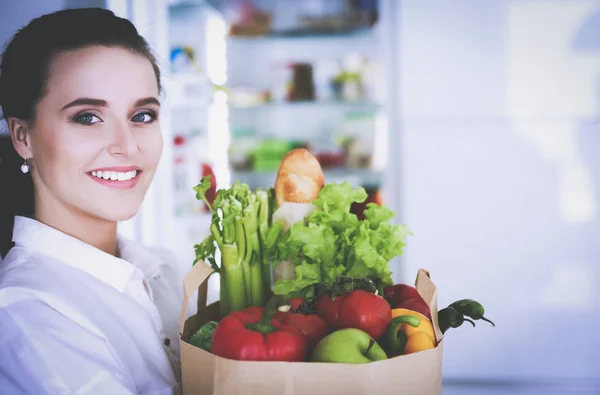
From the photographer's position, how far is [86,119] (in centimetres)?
97

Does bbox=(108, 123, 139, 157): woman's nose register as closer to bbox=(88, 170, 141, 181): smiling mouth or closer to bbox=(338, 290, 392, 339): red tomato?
bbox=(88, 170, 141, 181): smiling mouth

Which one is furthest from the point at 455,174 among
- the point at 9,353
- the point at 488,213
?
the point at 9,353

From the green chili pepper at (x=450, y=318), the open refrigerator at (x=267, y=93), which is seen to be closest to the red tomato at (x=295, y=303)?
the green chili pepper at (x=450, y=318)

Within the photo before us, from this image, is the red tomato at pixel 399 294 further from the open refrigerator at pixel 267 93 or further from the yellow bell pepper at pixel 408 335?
the open refrigerator at pixel 267 93

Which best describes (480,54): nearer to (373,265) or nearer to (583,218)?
(583,218)

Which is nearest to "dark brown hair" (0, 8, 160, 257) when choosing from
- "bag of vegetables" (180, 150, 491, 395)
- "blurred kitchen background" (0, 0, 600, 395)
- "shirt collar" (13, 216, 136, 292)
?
"shirt collar" (13, 216, 136, 292)

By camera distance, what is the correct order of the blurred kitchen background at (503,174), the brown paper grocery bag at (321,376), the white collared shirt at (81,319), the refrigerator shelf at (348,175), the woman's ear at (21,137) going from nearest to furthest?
1. the brown paper grocery bag at (321,376)
2. the white collared shirt at (81,319)
3. the woman's ear at (21,137)
4. the blurred kitchen background at (503,174)
5. the refrigerator shelf at (348,175)

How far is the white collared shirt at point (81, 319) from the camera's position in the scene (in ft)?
2.55

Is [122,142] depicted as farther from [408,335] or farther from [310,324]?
[408,335]

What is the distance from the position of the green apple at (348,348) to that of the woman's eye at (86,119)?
1.84 feet

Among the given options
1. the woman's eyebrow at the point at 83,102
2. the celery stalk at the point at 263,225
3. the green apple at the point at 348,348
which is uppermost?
the woman's eyebrow at the point at 83,102

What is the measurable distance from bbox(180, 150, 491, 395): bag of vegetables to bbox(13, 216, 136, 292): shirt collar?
0.19m

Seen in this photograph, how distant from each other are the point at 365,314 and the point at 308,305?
0.11 meters

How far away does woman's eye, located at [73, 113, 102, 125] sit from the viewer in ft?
3.15
